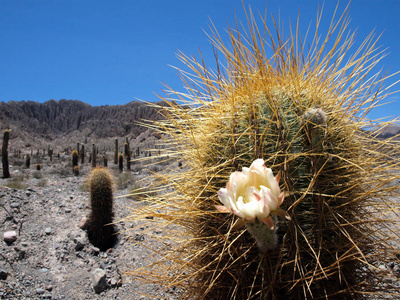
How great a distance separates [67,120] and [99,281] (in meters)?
85.4

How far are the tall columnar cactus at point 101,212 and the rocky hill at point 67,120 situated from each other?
187 ft

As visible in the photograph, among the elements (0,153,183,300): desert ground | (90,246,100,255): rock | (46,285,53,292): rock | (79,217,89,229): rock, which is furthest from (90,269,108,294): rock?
(79,217,89,229): rock

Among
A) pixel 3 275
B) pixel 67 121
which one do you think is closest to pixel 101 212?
pixel 3 275

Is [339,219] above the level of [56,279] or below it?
above

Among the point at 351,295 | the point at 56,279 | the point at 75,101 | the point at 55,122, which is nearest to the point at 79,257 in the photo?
the point at 56,279

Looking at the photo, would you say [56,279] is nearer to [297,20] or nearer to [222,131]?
[222,131]

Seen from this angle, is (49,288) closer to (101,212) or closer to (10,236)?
(10,236)

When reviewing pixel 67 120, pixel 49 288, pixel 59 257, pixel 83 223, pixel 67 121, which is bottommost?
pixel 49 288

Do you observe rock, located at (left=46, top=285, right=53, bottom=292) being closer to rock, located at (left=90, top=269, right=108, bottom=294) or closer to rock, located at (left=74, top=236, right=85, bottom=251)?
rock, located at (left=90, top=269, right=108, bottom=294)

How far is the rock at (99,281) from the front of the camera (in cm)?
393

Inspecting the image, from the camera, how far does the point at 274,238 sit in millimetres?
1343

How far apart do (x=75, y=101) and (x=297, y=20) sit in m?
94.1

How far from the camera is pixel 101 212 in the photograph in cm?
554

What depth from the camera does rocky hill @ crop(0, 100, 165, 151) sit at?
6556cm
